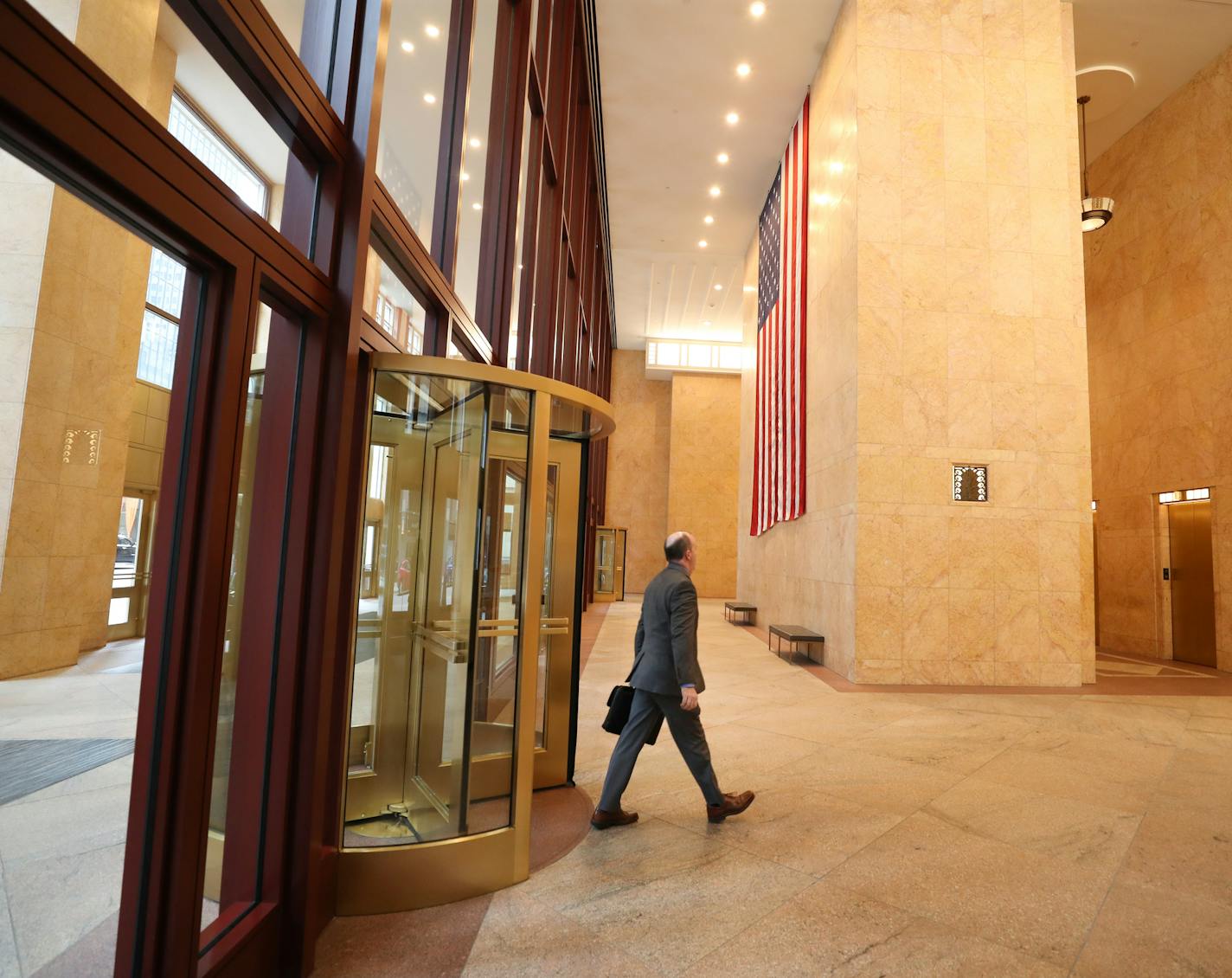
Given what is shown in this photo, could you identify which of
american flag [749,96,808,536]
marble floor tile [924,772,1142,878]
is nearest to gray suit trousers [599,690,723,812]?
marble floor tile [924,772,1142,878]

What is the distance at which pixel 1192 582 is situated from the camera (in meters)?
11.6

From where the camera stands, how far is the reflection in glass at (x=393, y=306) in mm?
3334

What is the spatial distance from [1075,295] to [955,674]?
5307mm

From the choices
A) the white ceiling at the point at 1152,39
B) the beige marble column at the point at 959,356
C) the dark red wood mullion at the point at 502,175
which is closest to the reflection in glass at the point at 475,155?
the dark red wood mullion at the point at 502,175

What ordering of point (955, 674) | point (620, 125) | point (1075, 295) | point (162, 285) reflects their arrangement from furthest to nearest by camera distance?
point (620, 125)
point (1075, 295)
point (955, 674)
point (162, 285)

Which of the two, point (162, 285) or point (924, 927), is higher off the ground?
point (162, 285)

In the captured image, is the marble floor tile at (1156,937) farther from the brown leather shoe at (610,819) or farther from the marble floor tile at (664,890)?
the brown leather shoe at (610,819)

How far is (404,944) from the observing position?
2770 mm

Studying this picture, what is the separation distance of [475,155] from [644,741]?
4534 mm

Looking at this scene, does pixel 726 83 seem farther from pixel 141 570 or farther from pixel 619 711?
pixel 141 570

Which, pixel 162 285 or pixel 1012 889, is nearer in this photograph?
pixel 162 285

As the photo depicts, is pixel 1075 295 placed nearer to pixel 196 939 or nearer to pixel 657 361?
pixel 196 939

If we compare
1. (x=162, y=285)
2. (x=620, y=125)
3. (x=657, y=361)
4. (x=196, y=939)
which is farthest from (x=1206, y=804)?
(x=657, y=361)

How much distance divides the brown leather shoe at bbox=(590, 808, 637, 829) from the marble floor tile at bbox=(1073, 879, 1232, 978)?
2.13 meters
